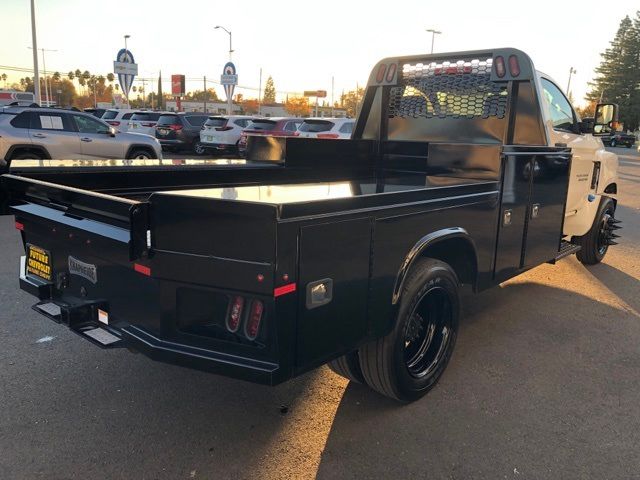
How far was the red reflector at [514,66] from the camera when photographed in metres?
4.69

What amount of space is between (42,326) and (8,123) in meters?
8.94

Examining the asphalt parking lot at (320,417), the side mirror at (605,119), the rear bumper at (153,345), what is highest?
the side mirror at (605,119)

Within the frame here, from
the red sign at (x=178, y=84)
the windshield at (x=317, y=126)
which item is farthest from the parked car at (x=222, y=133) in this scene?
the red sign at (x=178, y=84)

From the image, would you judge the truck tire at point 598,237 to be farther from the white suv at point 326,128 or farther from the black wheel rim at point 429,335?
the white suv at point 326,128

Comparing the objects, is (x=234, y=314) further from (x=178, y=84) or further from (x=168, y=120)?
(x=178, y=84)

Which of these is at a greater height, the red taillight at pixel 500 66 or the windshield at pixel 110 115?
the red taillight at pixel 500 66

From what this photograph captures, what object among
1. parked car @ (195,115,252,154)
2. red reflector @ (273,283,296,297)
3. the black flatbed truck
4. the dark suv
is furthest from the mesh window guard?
the dark suv

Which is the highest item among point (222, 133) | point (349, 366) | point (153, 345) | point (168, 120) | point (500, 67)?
point (500, 67)

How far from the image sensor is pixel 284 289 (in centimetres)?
227

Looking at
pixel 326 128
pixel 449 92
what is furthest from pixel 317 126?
pixel 449 92

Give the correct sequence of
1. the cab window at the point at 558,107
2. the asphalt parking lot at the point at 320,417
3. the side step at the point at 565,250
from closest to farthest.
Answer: the asphalt parking lot at the point at 320,417 < the cab window at the point at 558,107 < the side step at the point at 565,250

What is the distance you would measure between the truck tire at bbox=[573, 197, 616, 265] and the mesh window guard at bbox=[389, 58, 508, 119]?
8.09 ft

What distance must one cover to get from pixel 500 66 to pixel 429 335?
2.58 meters

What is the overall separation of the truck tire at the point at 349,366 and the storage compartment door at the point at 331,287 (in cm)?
52
